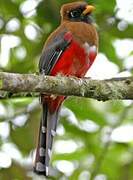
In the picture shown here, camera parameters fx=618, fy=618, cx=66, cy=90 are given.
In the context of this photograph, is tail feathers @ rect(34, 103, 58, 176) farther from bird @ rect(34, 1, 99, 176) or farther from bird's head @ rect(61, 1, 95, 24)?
bird's head @ rect(61, 1, 95, 24)

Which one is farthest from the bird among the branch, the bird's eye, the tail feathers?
the branch

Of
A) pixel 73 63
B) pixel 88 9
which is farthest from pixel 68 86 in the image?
pixel 88 9

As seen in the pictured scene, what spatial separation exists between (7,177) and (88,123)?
752mm

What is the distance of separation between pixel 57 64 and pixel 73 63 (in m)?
0.12

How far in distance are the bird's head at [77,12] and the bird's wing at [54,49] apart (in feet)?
1.11

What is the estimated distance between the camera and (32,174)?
4.45 meters

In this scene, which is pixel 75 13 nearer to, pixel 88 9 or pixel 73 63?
pixel 88 9

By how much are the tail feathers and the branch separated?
0.80m

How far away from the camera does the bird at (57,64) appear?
439cm

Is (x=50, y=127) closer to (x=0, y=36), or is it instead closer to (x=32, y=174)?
(x=32, y=174)

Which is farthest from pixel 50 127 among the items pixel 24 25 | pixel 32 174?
pixel 24 25

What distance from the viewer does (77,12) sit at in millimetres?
5035

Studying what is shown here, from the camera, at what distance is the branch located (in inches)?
125

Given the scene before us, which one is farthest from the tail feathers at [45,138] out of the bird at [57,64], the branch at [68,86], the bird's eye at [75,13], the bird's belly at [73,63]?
the bird's eye at [75,13]
